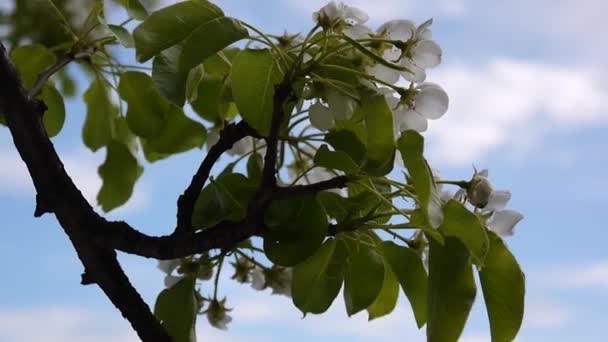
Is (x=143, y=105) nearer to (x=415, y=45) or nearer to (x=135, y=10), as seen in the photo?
(x=135, y=10)

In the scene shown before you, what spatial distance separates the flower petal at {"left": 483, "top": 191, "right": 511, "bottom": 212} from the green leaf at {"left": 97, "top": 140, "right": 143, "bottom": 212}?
483mm

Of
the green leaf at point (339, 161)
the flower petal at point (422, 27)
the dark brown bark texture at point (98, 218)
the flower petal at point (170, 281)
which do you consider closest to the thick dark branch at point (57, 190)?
the dark brown bark texture at point (98, 218)

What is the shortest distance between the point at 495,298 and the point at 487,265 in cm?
3

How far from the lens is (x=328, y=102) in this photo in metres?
0.67

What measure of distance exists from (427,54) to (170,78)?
0.21m

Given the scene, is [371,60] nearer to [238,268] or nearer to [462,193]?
[462,193]

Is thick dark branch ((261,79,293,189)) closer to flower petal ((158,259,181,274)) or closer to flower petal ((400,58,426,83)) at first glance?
flower petal ((400,58,426,83))

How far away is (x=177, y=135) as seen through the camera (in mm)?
917

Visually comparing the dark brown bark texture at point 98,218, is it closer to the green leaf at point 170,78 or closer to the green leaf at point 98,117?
the green leaf at point 170,78

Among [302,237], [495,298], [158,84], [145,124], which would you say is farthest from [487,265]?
[145,124]

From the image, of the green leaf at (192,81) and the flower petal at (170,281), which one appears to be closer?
the green leaf at (192,81)

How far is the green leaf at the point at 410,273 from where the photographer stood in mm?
686

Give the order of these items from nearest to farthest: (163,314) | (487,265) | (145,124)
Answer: (487,265) < (163,314) < (145,124)

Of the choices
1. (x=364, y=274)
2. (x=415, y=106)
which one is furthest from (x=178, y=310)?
(x=415, y=106)
